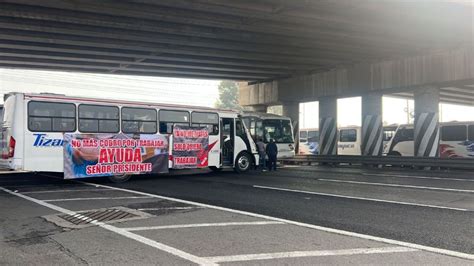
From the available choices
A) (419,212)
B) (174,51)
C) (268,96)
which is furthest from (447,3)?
(268,96)

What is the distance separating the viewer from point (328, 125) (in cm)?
2945

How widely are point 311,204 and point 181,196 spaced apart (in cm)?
357

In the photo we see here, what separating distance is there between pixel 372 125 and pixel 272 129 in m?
7.18

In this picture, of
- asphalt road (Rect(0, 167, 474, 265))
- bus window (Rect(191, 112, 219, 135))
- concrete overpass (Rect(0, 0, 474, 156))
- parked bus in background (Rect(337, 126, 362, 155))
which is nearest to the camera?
asphalt road (Rect(0, 167, 474, 265))

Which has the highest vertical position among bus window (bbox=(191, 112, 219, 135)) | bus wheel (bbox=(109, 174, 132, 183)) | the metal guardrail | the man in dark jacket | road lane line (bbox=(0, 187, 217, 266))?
bus window (bbox=(191, 112, 219, 135))

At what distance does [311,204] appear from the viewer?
1003 centimetres

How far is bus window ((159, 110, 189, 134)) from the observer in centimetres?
1656

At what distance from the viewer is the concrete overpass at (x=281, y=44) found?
15.8m

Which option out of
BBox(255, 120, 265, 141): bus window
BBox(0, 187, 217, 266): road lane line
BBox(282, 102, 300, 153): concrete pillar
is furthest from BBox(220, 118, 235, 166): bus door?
BBox(282, 102, 300, 153): concrete pillar

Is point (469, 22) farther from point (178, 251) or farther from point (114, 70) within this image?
point (114, 70)

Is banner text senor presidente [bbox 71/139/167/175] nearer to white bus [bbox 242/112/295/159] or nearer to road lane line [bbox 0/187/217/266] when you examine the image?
road lane line [bbox 0/187/217/266]

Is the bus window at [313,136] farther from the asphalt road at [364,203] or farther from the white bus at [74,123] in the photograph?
the asphalt road at [364,203]

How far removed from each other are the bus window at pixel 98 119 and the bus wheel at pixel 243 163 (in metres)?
6.41

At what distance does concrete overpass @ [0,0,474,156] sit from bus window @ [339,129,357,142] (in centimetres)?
647
